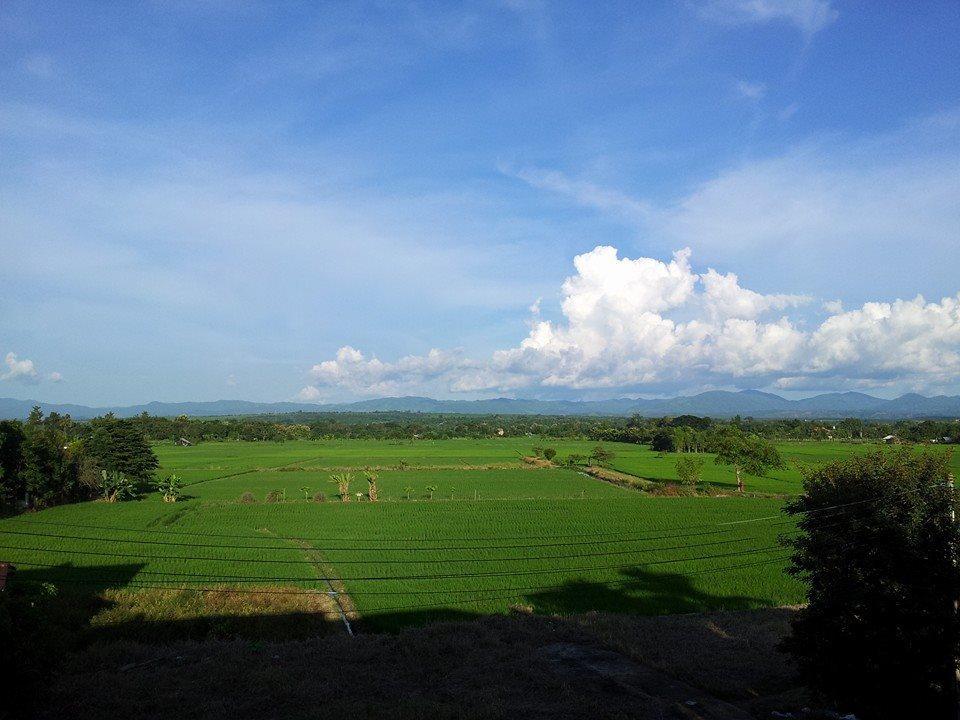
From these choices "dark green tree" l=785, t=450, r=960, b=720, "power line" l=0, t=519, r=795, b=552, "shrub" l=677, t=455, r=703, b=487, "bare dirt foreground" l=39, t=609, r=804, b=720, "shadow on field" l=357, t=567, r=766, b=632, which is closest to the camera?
"dark green tree" l=785, t=450, r=960, b=720

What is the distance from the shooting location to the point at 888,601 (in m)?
9.80

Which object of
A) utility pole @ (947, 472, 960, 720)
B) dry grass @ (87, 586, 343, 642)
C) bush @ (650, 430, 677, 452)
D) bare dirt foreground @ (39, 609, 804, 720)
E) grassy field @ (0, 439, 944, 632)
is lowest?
bush @ (650, 430, 677, 452)

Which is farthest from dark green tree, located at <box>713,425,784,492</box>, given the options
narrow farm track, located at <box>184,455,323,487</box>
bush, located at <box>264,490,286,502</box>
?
narrow farm track, located at <box>184,455,323,487</box>

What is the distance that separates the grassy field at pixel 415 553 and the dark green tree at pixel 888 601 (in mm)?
8627

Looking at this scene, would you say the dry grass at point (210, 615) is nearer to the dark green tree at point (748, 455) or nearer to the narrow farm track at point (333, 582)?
the narrow farm track at point (333, 582)

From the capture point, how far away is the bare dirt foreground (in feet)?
35.0

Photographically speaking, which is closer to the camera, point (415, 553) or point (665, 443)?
point (415, 553)

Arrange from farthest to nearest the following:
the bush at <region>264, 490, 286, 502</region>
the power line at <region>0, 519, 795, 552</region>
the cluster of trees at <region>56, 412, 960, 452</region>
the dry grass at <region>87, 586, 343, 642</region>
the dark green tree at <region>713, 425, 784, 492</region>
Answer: the cluster of trees at <region>56, 412, 960, 452</region>, the dark green tree at <region>713, 425, 784, 492</region>, the bush at <region>264, 490, 286, 502</region>, the power line at <region>0, 519, 795, 552</region>, the dry grass at <region>87, 586, 343, 642</region>

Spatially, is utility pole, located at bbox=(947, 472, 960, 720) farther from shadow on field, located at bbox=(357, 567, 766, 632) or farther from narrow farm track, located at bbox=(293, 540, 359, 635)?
narrow farm track, located at bbox=(293, 540, 359, 635)

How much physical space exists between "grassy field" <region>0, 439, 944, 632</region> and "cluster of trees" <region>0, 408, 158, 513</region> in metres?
2.51

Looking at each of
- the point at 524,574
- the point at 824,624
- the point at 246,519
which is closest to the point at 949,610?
the point at 824,624

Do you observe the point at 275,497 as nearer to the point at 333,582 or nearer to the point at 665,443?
the point at 333,582

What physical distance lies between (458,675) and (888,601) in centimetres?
835

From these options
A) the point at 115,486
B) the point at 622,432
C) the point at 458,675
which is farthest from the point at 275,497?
the point at 622,432
